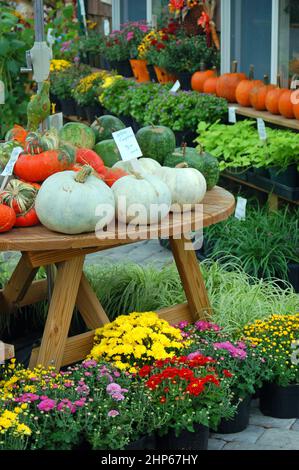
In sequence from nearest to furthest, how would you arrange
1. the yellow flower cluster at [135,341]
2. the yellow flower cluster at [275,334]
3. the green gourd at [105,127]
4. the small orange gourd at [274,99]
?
the yellow flower cluster at [135,341]
the yellow flower cluster at [275,334]
the green gourd at [105,127]
the small orange gourd at [274,99]

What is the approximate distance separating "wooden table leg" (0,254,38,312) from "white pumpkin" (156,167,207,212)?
0.97m

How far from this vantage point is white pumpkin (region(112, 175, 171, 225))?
358cm

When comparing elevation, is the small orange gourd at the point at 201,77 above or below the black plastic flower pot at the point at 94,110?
above

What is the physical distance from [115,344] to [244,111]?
3.50 metres

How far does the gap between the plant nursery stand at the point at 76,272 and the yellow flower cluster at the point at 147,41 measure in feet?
14.2

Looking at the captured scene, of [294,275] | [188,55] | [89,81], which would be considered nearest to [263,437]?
[294,275]

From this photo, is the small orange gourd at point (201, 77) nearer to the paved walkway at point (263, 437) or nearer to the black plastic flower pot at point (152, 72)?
the black plastic flower pot at point (152, 72)

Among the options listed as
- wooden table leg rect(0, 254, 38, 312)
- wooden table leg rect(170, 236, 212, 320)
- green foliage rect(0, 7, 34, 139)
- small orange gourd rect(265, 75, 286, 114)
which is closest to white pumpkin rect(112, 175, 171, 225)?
wooden table leg rect(170, 236, 212, 320)

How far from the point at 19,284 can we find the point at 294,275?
→ 1.76 meters

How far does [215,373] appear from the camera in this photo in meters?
3.63

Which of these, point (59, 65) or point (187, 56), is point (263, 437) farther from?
point (59, 65)

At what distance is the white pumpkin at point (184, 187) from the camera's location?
3.84 metres

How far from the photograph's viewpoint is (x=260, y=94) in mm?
6684

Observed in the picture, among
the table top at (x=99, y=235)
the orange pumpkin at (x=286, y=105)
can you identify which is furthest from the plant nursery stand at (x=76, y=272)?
the orange pumpkin at (x=286, y=105)
